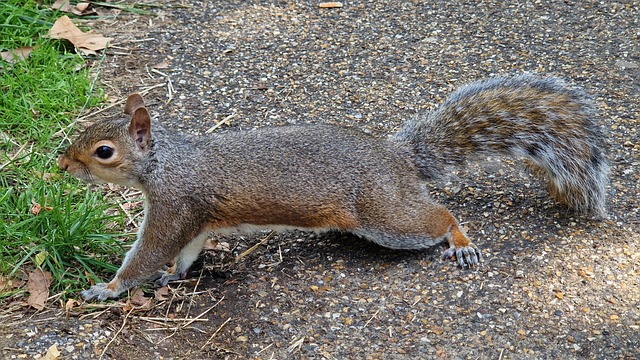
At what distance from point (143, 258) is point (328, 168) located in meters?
0.92

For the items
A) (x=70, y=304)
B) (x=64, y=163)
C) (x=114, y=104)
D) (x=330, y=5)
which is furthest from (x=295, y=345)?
(x=330, y=5)

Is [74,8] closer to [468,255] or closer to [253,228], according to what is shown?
[253,228]

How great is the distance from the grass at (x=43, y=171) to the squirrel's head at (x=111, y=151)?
14.2 inches

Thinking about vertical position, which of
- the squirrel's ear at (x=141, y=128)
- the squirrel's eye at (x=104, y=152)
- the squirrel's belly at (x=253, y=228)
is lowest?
the squirrel's belly at (x=253, y=228)

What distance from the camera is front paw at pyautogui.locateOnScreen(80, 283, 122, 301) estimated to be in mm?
3543

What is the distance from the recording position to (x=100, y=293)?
356cm

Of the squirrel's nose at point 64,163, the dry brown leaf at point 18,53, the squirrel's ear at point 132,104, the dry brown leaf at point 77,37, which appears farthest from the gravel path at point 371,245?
the squirrel's ear at point 132,104

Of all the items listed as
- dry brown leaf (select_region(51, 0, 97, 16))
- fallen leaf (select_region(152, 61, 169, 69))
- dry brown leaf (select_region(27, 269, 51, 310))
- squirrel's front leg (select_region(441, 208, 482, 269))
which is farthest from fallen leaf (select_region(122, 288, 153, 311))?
dry brown leaf (select_region(51, 0, 97, 16))

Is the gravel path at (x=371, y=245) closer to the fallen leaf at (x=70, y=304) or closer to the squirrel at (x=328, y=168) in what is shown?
the fallen leaf at (x=70, y=304)

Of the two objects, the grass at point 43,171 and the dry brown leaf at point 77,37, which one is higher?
the dry brown leaf at point 77,37

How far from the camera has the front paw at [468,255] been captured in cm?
362

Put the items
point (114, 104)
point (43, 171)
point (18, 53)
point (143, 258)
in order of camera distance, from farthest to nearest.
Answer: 1. point (18, 53)
2. point (114, 104)
3. point (43, 171)
4. point (143, 258)

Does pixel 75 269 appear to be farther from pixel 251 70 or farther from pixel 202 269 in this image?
pixel 251 70

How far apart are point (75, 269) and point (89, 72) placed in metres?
1.88
